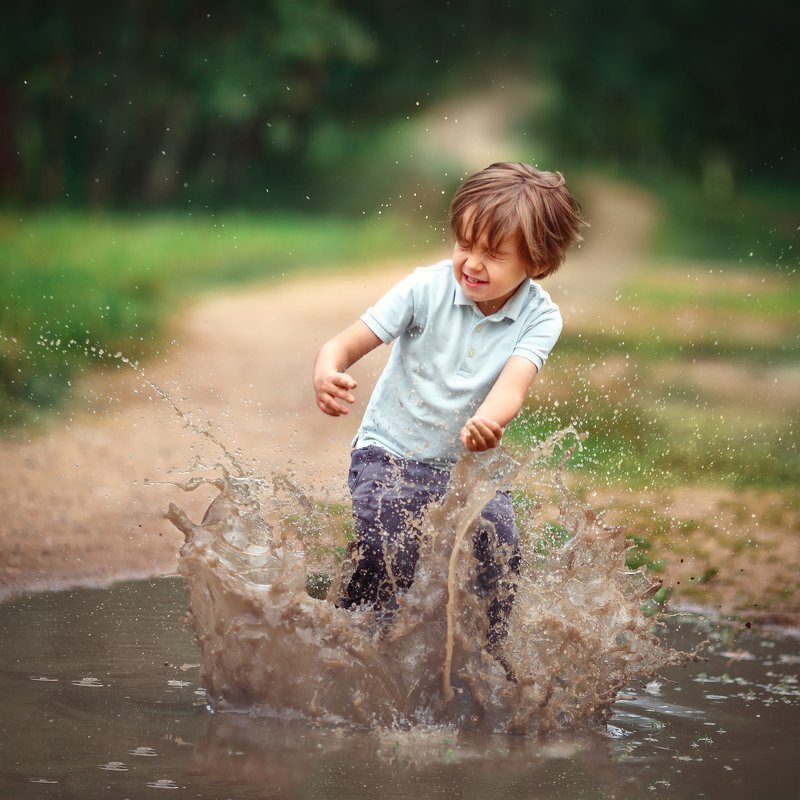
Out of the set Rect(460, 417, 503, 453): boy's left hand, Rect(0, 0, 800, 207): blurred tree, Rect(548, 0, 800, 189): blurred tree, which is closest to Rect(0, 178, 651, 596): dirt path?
Rect(460, 417, 503, 453): boy's left hand

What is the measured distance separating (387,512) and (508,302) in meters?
0.65

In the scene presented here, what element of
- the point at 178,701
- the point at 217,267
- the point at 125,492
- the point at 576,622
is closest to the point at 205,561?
the point at 178,701

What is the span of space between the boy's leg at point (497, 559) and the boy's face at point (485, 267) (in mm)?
531

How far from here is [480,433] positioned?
345 cm

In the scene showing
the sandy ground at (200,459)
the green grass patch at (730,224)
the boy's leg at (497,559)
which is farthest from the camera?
the green grass patch at (730,224)

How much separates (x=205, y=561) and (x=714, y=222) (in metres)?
18.8

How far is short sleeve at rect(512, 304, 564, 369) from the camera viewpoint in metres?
3.82

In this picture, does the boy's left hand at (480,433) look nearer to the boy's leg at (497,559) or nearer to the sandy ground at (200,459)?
the boy's leg at (497,559)

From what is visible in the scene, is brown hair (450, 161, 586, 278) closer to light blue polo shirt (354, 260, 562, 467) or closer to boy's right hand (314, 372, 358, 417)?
light blue polo shirt (354, 260, 562, 467)

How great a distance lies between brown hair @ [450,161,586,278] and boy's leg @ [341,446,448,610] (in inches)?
23.6

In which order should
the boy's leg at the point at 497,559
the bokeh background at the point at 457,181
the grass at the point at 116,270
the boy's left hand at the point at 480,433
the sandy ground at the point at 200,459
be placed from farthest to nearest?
the grass at the point at 116,270
the bokeh background at the point at 457,181
the sandy ground at the point at 200,459
the boy's leg at the point at 497,559
the boy's left hand at the point at 480,433

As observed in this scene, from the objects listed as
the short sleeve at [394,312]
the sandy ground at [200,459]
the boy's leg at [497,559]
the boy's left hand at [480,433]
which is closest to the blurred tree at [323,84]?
the sandy ground at [200,459]

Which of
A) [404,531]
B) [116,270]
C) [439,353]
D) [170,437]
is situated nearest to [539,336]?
[439,353]

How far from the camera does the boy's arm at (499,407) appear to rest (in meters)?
3.45
